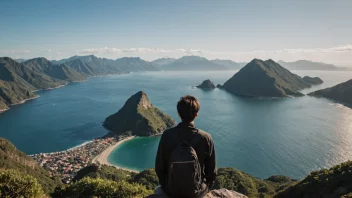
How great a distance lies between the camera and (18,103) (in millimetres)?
188250

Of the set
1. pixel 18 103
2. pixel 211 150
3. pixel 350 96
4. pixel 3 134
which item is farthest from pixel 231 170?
pixel 18 103

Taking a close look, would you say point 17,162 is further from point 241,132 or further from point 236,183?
point 241,132

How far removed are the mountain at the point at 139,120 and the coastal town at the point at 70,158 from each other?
1340cm

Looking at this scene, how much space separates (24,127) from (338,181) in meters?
128

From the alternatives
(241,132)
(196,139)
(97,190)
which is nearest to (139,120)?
(241,132)

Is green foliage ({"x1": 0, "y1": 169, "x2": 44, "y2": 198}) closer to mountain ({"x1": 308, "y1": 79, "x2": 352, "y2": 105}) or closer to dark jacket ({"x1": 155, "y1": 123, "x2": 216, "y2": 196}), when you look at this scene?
dark jacket ({"x1": 155, "y1": 123, "x2": 216, "y2": 196})

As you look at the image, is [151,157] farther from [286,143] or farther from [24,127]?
[24,127]

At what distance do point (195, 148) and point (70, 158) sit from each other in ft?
263

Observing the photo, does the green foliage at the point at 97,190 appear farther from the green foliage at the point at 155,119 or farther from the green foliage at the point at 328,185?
the green foliage at the point at 155,119

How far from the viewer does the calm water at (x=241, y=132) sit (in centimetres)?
7707

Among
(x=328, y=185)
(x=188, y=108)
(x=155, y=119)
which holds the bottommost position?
(x=155, y=119)

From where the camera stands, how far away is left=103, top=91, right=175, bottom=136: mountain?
341 feet

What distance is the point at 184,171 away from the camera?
4.48 meters

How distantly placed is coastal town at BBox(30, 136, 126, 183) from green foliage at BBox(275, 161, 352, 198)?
52713 mm
